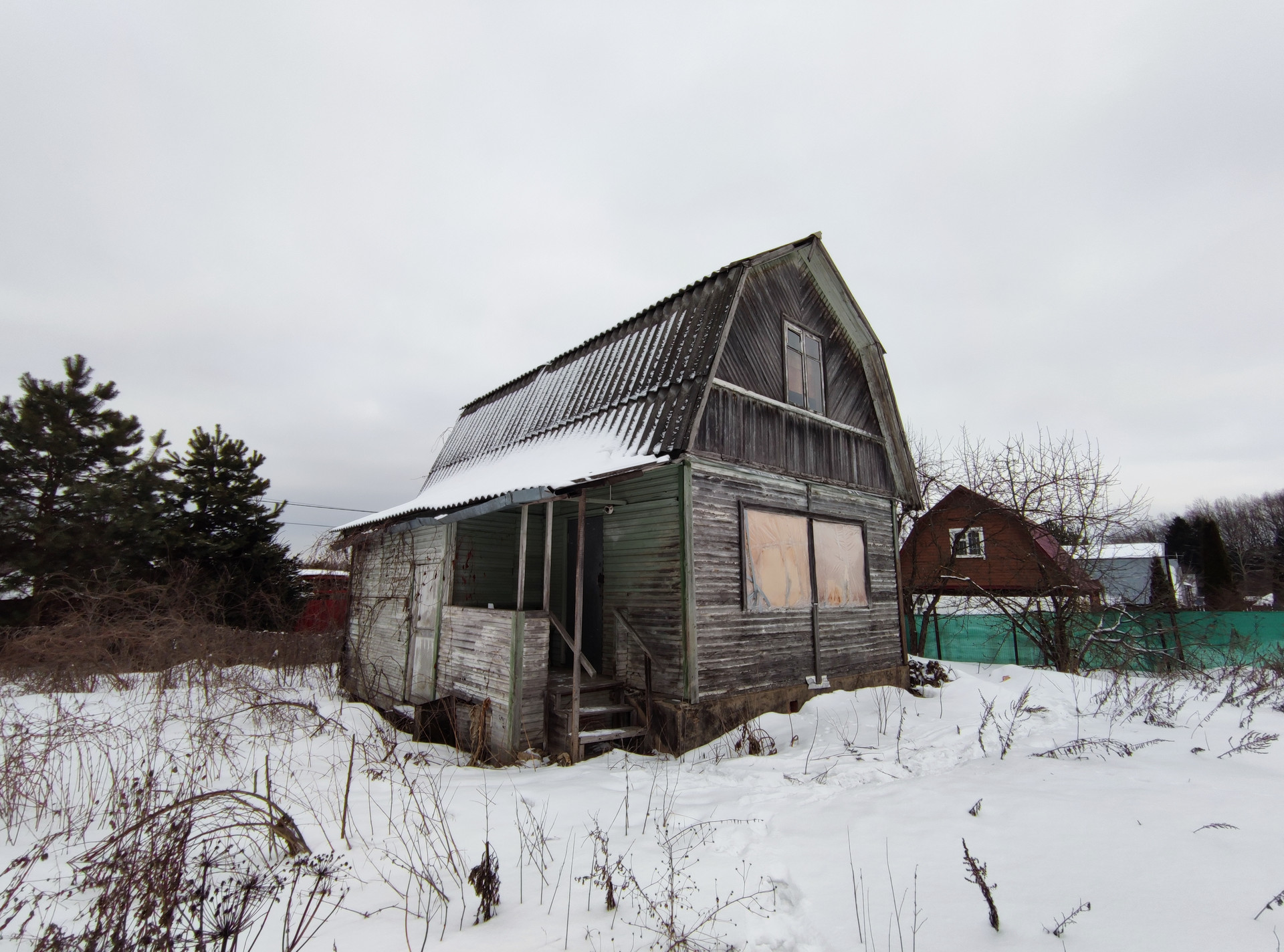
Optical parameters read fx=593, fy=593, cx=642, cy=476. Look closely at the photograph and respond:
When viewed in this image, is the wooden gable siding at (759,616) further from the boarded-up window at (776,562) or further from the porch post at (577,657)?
the porch post at (577,657)

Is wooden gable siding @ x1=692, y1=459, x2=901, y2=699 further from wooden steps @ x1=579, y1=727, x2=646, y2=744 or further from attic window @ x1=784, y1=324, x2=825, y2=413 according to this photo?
attic window @ x1=784, y1=324, x2=825, y2=413

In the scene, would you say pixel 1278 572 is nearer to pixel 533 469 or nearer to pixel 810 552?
pixel 810 552

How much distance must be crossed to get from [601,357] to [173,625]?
9931 mm

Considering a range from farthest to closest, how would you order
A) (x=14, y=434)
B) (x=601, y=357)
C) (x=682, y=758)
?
(x=14, y=434)
(x=601, y=357)
(x=682, y=758)

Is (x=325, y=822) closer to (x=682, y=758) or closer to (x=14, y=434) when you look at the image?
(x=682, y=758)

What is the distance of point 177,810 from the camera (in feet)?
11.8

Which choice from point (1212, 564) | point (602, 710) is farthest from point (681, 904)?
point (1212, 564)

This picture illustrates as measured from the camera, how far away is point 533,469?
9.18 m

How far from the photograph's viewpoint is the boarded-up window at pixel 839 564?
9.85 m

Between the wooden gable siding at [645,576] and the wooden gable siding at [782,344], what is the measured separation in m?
2.06

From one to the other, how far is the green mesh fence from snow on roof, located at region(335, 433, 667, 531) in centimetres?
1078

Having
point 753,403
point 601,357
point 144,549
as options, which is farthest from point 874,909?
point 144,549

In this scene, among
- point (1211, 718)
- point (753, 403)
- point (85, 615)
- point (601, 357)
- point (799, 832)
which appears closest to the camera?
point (799, 832)

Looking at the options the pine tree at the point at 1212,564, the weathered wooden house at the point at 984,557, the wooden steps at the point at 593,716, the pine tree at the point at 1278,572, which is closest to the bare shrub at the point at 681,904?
the wooden steps at the point at 593,716
